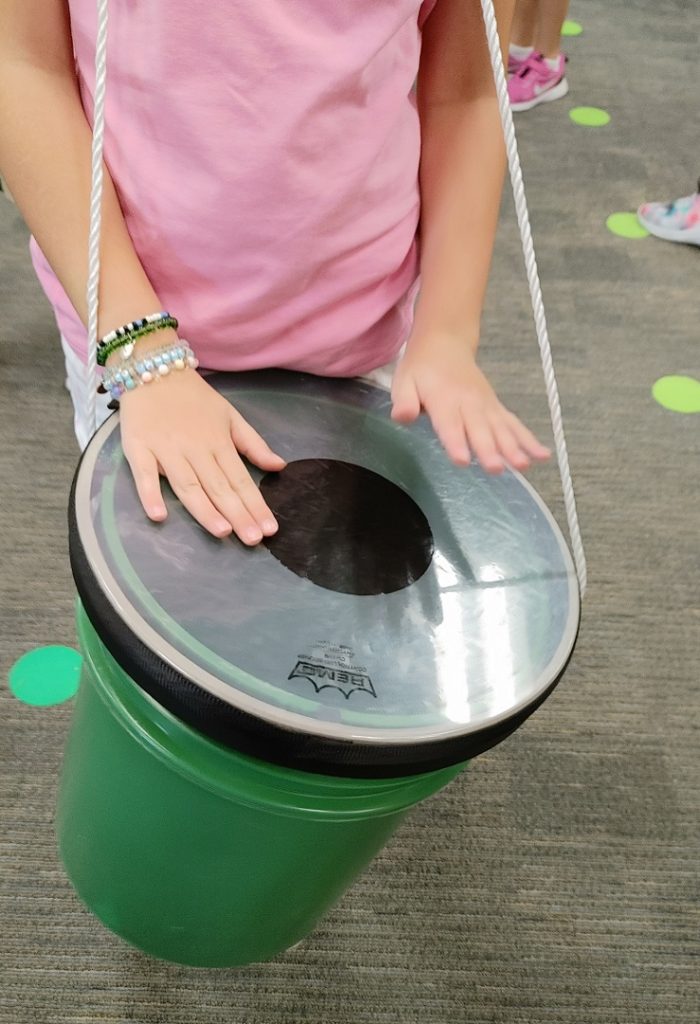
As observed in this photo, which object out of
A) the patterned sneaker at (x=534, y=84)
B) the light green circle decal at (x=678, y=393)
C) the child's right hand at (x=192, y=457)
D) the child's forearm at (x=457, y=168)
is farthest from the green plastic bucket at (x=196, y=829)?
the patterned sneaker at (x=534, y=84)

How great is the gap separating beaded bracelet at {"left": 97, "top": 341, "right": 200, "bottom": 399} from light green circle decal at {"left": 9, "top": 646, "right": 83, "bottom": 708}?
22.5 inches

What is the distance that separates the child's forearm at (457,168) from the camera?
0.67 metres

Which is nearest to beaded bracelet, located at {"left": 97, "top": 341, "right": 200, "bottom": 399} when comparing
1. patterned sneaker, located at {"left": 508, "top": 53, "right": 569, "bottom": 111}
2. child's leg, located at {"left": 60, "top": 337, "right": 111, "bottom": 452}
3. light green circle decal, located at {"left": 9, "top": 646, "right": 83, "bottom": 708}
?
child's leg, located at {"left": 60, "top": 337, "right": 111, "bottom": 452}

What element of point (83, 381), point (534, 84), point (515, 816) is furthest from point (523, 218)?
point (534, 84)

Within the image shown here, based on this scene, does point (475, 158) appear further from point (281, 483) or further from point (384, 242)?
point (281, 483)

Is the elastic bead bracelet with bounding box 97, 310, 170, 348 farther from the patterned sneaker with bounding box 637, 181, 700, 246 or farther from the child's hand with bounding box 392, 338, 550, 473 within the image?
the patterned sneaker with bounding box 637, 181, 700, 246

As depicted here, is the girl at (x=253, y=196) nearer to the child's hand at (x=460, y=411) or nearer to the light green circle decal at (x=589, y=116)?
the child's hand at (x=460, y=411)

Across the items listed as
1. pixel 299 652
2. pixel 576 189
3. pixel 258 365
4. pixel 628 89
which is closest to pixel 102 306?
pixel 258 365

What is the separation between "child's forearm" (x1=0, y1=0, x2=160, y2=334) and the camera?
0.59 meters

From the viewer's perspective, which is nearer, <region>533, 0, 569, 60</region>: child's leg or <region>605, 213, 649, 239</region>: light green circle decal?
<region>605, 213, 649, 239</region>: light green circle decal

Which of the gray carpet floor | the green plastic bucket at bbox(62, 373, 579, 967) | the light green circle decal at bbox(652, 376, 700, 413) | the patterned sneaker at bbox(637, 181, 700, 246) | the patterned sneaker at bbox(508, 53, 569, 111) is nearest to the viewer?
the green plastic bucket at bbox(62, 373, 579, 967)

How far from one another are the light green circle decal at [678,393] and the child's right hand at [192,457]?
1.21m

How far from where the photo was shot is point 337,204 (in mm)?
630

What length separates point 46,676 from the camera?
3.47ft
